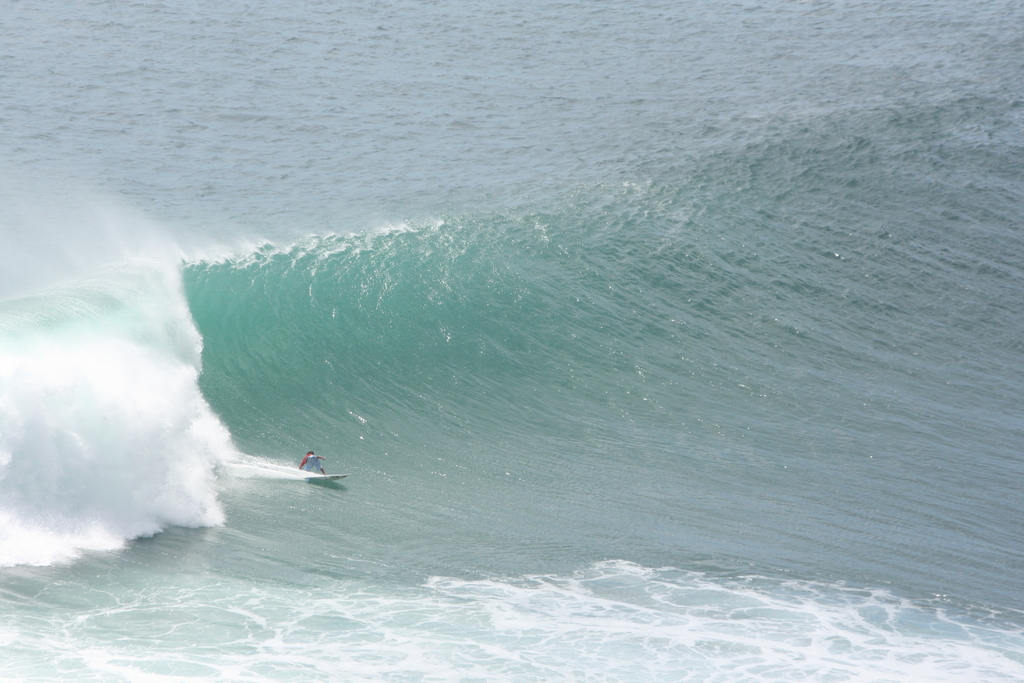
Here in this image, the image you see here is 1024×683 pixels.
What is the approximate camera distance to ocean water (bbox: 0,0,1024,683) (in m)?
9.78

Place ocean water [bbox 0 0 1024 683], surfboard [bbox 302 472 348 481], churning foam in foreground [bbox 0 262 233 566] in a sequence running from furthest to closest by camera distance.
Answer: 1. surfboard [bbox 302 472 348 481]
2. churning foam in foreground [bbox 0 262 233 566]
3. ocean water [bbox 0 0 1024 683]

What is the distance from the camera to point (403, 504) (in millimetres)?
12203

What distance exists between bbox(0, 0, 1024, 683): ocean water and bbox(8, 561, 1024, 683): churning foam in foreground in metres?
0.04

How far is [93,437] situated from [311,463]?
2735 millimetres

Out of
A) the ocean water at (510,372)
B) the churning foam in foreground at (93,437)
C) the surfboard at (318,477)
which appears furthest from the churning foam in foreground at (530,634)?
the surfboard at (318,477)

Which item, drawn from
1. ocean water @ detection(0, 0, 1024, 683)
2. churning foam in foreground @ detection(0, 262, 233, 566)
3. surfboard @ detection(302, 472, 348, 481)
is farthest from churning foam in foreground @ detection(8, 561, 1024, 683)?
surfboard @ detection(302, 472, 348, 481)

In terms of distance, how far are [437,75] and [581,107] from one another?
17.2 feet

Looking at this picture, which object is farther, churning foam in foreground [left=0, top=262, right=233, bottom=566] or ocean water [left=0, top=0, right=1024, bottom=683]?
churning foam in foreground [left=0, top=262, right=233, bottom=566]

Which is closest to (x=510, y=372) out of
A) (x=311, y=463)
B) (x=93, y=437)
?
(x=311, y=463)

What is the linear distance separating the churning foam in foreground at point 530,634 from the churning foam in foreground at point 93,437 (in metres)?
1.58

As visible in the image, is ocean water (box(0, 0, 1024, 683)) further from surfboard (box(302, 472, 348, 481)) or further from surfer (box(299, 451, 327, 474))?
surfer (box(299, 451, 327, 474))

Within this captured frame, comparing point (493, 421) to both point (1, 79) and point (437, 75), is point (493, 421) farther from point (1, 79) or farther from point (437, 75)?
point (1, 79)

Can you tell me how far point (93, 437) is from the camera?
11727 mm

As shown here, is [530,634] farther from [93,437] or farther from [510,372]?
[510,372]
